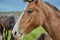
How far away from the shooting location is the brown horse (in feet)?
3.10

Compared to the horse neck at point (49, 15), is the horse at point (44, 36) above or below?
below

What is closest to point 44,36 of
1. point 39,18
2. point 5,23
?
point 39,18

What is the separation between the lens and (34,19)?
0.96m

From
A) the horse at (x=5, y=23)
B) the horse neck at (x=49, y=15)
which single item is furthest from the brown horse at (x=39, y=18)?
the horse at (x=5, y=23)

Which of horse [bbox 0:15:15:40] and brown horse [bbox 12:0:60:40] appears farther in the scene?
horse [bbox 0:15:15:40]

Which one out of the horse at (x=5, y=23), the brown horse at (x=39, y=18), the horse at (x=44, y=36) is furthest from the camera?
the horse at (x=5, y=23)

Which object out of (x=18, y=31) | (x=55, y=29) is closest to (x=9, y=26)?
(x=18, y=31)

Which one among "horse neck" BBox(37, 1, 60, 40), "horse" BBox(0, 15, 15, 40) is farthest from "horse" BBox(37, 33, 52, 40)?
"horse" BBox(0, 15, 15, 40)

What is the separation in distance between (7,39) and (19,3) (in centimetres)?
33

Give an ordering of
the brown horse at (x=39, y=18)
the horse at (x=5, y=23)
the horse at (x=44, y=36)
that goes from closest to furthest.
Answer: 1. the brown horse at (x=39, y=18)
2. the horse at (x=44, y=36)
3. the horse at (x=5, y=23)

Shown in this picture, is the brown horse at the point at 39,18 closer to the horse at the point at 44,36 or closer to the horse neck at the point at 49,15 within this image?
the horse neck at the point at 49,15

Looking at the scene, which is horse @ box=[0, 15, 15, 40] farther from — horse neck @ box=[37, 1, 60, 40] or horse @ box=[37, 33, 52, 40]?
horse neck @ box=[37, 1, 60, 40]

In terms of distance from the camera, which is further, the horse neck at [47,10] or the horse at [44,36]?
the horse at [44,36]

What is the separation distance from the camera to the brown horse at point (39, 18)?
95 cm
